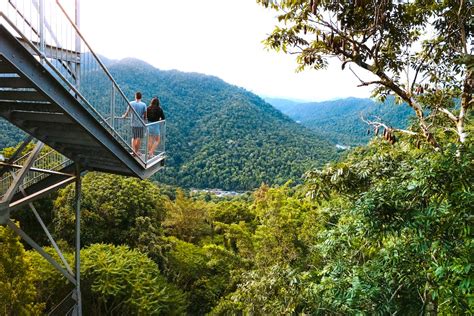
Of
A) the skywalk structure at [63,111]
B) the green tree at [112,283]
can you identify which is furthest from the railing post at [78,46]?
the green tree at [112,283]

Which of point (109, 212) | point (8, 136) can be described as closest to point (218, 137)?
point (8, 136)

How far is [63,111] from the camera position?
3648mm

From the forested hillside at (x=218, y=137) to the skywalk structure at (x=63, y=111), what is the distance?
4210 cm

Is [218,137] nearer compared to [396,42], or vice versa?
[396,42]

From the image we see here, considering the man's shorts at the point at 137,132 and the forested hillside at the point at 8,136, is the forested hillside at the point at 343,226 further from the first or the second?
the forested hillside at the point at 8,136

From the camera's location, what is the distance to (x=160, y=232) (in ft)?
51.0

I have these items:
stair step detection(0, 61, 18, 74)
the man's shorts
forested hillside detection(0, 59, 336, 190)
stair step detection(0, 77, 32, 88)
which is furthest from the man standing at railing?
forested hillside detection(0, 59, 336, 190)

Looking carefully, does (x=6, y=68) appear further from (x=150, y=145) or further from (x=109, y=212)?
(x=109, y=212)

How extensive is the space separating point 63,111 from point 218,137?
214 ft

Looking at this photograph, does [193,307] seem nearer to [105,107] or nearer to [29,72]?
[105,107]

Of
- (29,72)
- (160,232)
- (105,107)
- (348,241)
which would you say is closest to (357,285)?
(348,241)

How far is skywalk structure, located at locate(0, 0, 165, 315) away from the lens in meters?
3.06

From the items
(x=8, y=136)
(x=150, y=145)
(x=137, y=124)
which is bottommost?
(x=8, y=136)

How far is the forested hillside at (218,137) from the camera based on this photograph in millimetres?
58594
